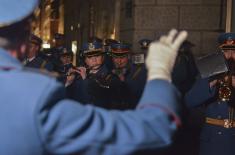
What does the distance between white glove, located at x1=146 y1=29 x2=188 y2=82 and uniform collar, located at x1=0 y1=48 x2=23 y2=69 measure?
45 centimetres

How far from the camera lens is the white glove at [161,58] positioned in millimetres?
1639

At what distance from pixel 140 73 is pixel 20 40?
502 cm

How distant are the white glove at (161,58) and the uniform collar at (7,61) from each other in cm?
45

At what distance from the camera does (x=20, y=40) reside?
1.61m

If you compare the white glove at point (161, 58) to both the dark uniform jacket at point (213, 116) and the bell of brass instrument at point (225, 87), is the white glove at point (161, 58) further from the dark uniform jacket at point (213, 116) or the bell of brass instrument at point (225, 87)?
the bell of brass instrument at point (225, 87)

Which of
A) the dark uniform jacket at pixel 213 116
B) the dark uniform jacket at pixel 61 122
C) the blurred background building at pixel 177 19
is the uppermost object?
the blurred background building at pixel 177 19

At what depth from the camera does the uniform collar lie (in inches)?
61.2

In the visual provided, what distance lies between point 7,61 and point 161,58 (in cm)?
52

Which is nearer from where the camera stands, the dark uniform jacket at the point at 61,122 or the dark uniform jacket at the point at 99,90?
the dark uniform jacket at the point at 61,122

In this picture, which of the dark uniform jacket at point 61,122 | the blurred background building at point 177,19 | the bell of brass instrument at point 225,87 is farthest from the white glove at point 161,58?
the blurred background building at point 177,19

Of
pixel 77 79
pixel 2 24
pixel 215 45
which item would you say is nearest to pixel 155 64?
pixel 2 24

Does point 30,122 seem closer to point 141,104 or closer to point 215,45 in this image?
point 141,104

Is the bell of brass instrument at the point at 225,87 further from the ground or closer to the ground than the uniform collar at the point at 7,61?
closer to the ground

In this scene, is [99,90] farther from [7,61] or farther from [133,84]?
[7,61]
